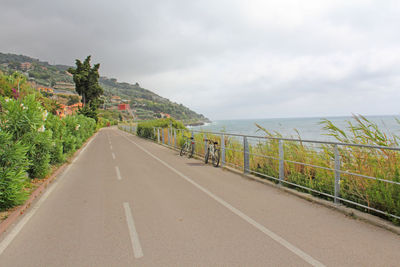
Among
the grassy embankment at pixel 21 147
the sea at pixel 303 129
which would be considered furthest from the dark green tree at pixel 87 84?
the grassy embankment at pixel 21 147

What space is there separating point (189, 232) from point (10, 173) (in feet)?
11.9

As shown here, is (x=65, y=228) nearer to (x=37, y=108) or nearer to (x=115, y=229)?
(x=115, y=229)

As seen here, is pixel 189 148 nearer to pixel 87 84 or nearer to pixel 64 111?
pixel 64 111

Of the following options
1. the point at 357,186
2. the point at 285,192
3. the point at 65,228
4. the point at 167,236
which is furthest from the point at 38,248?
the point at 357,186

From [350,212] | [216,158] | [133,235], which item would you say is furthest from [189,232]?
[216,158]

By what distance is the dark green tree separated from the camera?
39.6 metres

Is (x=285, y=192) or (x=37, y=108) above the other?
(x=37, y=108)

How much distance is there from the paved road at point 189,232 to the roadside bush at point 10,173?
48cm

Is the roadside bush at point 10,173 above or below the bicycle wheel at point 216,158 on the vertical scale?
above

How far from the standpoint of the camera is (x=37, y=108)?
22.6 feet

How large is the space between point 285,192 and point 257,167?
212 cm

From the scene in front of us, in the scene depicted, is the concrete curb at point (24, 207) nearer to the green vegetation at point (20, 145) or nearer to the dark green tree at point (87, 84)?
the green vegetation at point (20, 145)

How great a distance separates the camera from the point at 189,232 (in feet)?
12.9

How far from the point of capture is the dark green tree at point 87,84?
39634 mm
